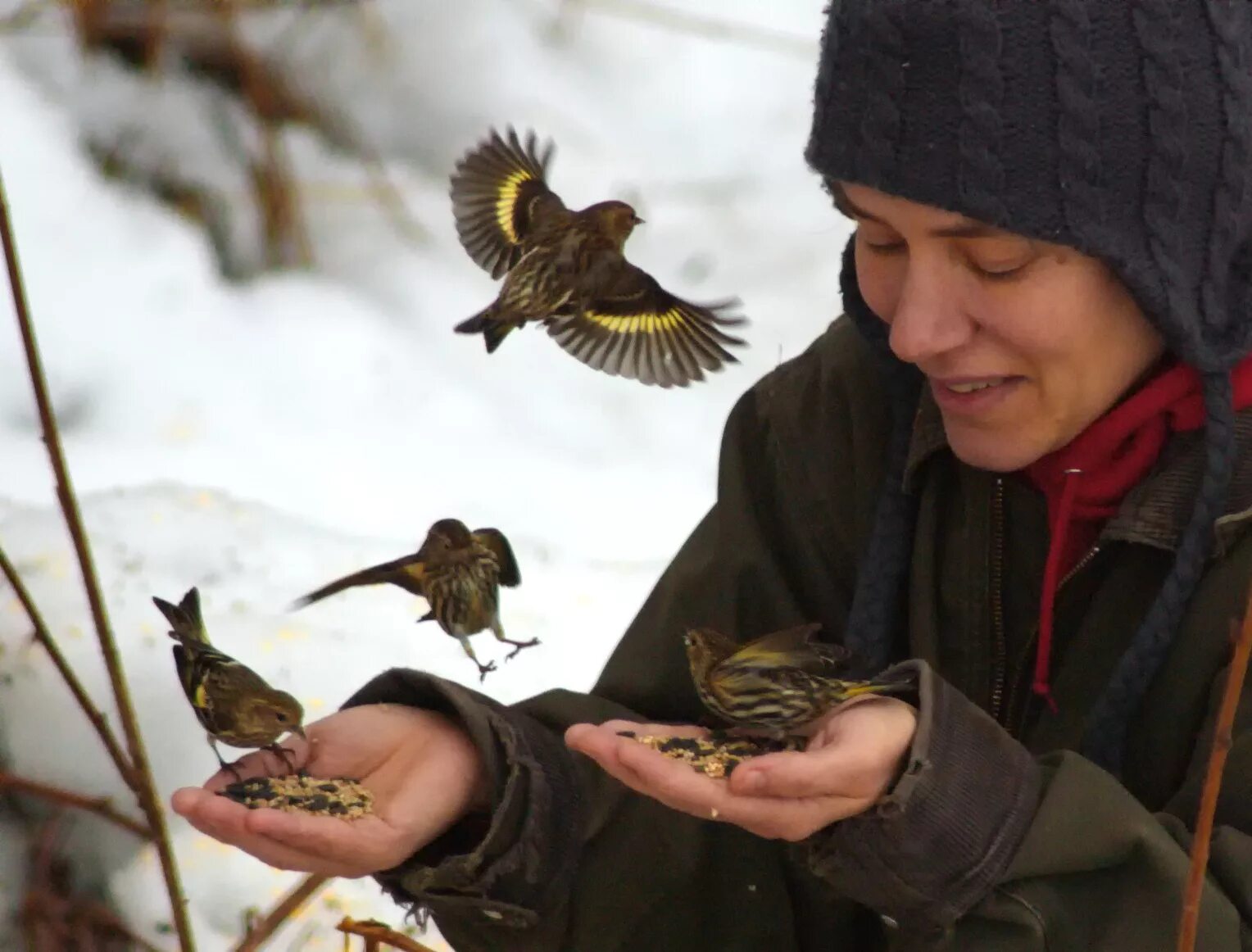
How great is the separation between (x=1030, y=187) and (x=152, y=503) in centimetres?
153

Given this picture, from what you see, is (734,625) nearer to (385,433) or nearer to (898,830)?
(898,830)

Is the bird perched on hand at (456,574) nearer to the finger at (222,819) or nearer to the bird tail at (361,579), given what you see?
the bird tail at (361,579)

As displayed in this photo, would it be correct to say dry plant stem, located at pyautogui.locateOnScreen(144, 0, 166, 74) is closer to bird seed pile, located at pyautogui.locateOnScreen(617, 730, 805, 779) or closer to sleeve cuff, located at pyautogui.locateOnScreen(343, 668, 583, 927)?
sleeve cuff, located at pyautogui.locateOnScreen(343, 668, 583, 927)

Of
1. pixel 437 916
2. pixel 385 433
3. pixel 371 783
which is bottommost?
pixel 437 916

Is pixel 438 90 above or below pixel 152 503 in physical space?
above

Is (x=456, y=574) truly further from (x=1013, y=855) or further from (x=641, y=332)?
(x=1013, y=855)

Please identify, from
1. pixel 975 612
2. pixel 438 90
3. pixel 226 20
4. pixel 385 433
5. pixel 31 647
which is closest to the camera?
pixel 975 612

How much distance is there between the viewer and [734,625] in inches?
66.6

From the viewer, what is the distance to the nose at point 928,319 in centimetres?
132

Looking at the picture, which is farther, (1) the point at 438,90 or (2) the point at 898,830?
(1) the point at 438,90

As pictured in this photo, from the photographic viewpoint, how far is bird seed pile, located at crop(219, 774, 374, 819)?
126 centimetres

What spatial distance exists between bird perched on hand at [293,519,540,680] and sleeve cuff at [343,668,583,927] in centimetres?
32

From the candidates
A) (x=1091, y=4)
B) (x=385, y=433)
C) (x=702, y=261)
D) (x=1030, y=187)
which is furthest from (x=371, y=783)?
(x=702, y=261)

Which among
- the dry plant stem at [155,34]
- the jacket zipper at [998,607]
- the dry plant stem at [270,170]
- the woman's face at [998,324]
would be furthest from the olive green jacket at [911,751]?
the dry plant stem at [155,34]
